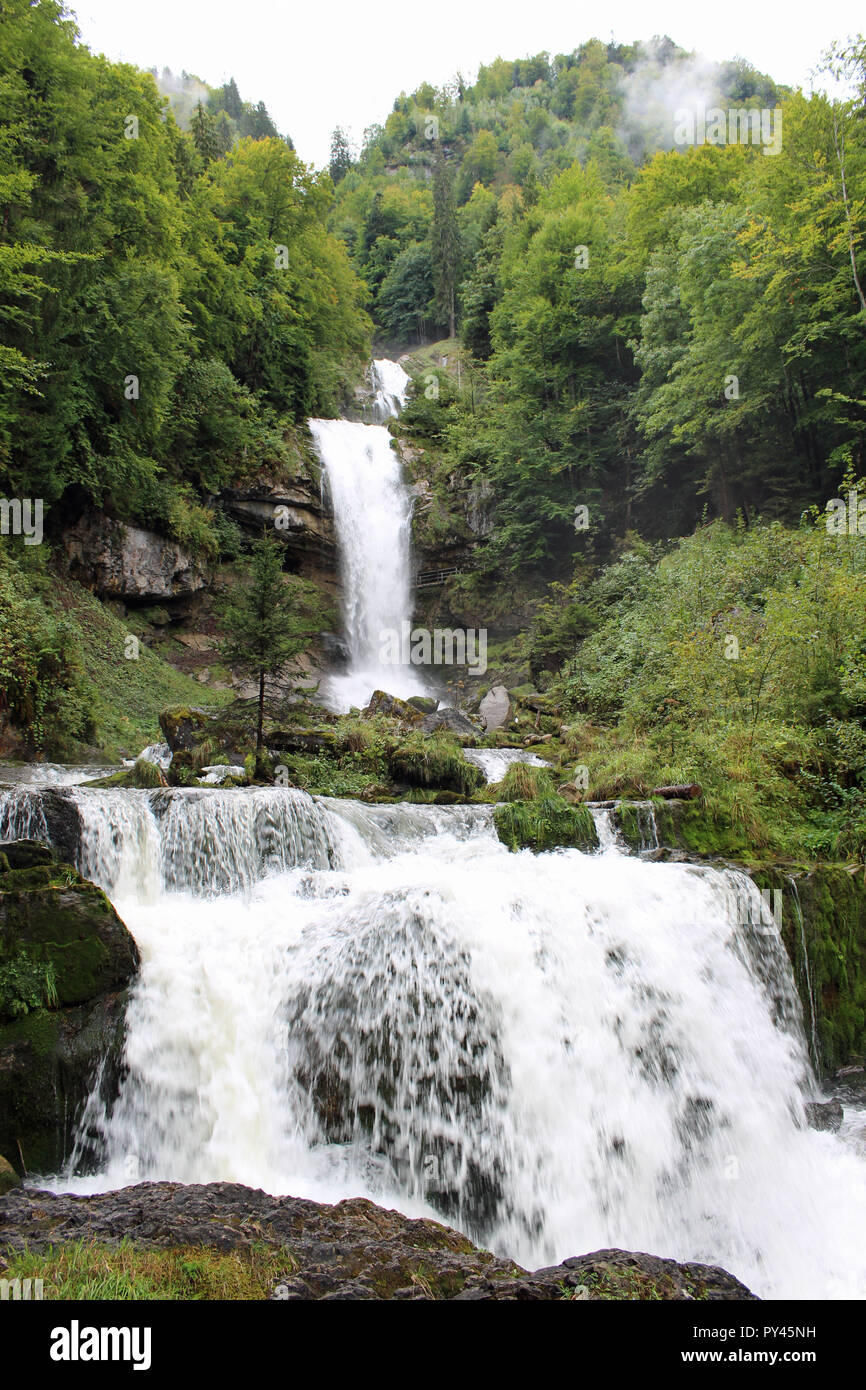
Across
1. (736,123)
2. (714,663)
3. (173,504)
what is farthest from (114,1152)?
(736,123)

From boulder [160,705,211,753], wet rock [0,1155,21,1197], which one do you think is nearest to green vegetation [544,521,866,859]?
boulder [160,705,211,753]

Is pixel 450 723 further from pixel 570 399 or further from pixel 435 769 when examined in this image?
pixel 570 399

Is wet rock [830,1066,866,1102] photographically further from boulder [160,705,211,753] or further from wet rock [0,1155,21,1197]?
boulder [160,705,211,753]

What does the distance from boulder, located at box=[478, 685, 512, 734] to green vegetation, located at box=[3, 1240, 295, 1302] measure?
46.0 feet

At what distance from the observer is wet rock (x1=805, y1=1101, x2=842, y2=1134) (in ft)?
19.5

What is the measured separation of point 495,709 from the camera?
17938mm

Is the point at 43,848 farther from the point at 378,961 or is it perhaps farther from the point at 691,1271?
the point at 691,1271

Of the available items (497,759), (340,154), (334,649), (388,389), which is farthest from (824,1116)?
(340,154)

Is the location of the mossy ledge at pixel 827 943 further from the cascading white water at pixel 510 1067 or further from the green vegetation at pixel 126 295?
the green vegetation at pixel 126 295

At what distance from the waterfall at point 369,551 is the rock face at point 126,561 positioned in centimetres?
586

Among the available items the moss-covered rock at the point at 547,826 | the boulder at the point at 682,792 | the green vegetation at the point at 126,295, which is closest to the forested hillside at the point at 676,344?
the green vegetation at the point at 126,295

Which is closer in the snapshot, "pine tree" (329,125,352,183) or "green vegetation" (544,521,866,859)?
"green vegetation" (544,521,866,859)

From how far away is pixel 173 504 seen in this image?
20.2 metres
